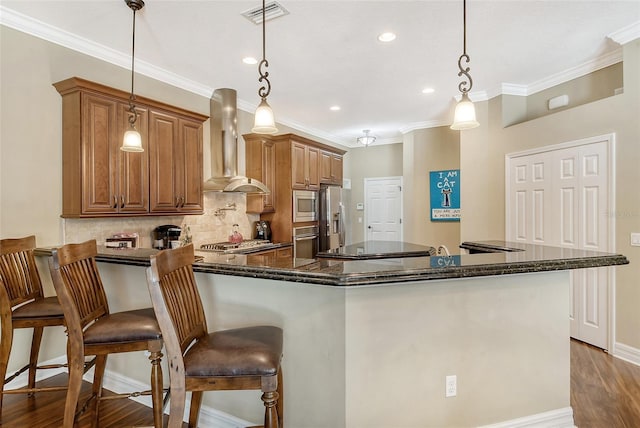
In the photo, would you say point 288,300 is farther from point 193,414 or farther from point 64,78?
point 64,78

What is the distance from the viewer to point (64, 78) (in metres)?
3.00

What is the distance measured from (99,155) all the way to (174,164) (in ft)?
2.41

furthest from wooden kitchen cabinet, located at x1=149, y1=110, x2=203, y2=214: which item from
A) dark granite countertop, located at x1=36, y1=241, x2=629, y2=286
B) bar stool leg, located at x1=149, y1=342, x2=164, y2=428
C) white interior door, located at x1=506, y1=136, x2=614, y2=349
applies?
white interior door, located at x1=506, y1=136, x2=614, y2=349

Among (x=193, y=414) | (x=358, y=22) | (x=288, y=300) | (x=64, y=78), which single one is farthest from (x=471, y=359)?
(x=64, y=78)

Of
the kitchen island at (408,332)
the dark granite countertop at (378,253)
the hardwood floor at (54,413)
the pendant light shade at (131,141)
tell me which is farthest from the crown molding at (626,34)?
the hardwood floor at (54,413)

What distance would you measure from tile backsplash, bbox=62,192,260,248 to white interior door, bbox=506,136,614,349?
11.7ft

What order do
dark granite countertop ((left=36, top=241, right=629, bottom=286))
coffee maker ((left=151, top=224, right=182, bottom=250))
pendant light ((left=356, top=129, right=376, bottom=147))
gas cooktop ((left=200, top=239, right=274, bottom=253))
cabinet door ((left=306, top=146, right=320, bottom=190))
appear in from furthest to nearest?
pendant light ((left=356, top=129, right=376, bottom=147)), cabinet door ((left=306, top=146, right=320, bottom=190)), gas cooktop ((left=200, top=239, right=274, bottom=253)), coffee maker ((left=151, top=224, right=182, bottom=250)), dark granite countertop ((left=36, top=241, right=629, bottom=286))

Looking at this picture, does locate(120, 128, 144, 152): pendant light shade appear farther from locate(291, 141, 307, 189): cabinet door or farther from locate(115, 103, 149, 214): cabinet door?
locate(291, 141, 307, 189): cabinet door

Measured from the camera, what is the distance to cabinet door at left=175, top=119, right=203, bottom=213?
3.66 metres

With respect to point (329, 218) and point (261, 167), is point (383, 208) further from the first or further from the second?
point (261, 167)

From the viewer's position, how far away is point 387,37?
3.09 metres

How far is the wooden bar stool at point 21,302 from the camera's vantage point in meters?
2.20

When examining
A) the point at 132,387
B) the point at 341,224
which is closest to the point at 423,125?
the point at 341,224

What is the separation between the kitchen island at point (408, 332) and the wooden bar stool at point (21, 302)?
32.1 inches
